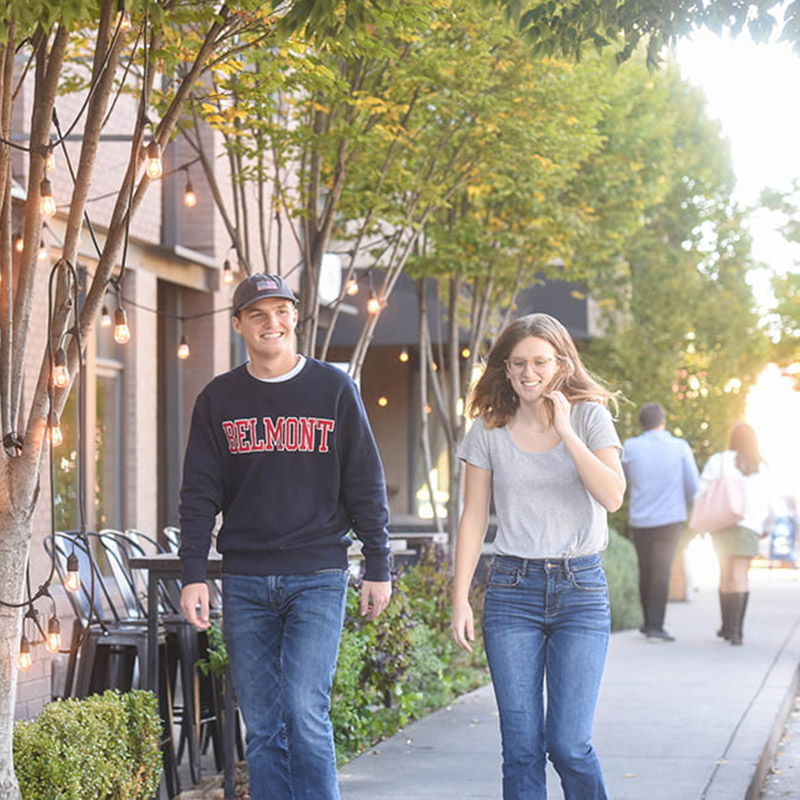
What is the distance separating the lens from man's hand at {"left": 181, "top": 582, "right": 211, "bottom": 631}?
204 inches

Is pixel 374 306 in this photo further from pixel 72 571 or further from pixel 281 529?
pixel 281 529

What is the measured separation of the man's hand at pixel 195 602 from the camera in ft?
17.0

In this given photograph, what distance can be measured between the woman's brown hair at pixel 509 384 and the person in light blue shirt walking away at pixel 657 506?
8.53 meters

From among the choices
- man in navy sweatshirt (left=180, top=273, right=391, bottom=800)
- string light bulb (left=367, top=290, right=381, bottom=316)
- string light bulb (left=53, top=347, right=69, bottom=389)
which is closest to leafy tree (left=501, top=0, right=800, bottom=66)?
man in navy sweatshirt (left=180, top=273, right=391, bottom=800)

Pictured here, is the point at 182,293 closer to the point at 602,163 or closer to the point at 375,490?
the point at 602,163

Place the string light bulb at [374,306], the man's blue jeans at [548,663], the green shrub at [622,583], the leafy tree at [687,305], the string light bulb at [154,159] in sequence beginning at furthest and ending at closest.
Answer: the leafy tree at [687,305], the green shrub at [622,583], the string light bulb at [374,306], the string light bulb at [154,159], the man's blue jeans at [548,663]

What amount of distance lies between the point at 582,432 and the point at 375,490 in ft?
2.33

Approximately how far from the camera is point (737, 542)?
44.5 feet

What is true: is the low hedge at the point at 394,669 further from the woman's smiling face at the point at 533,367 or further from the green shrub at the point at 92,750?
the woman's smiling face at the point at 533,367

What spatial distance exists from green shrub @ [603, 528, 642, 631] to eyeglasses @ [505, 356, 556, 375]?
9.65 meters

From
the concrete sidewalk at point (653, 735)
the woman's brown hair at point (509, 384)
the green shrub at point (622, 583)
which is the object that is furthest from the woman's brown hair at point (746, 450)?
the woman's brown hair at point (509, 384)

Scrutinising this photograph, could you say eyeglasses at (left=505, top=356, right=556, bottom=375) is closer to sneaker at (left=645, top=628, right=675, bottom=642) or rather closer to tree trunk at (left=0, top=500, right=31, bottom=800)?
tree trunk at (left=0, top=500, right=31, bottom=800)

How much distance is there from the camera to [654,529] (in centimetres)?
1388

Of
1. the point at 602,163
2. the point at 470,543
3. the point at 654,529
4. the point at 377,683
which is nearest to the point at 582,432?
the point at 470,543
